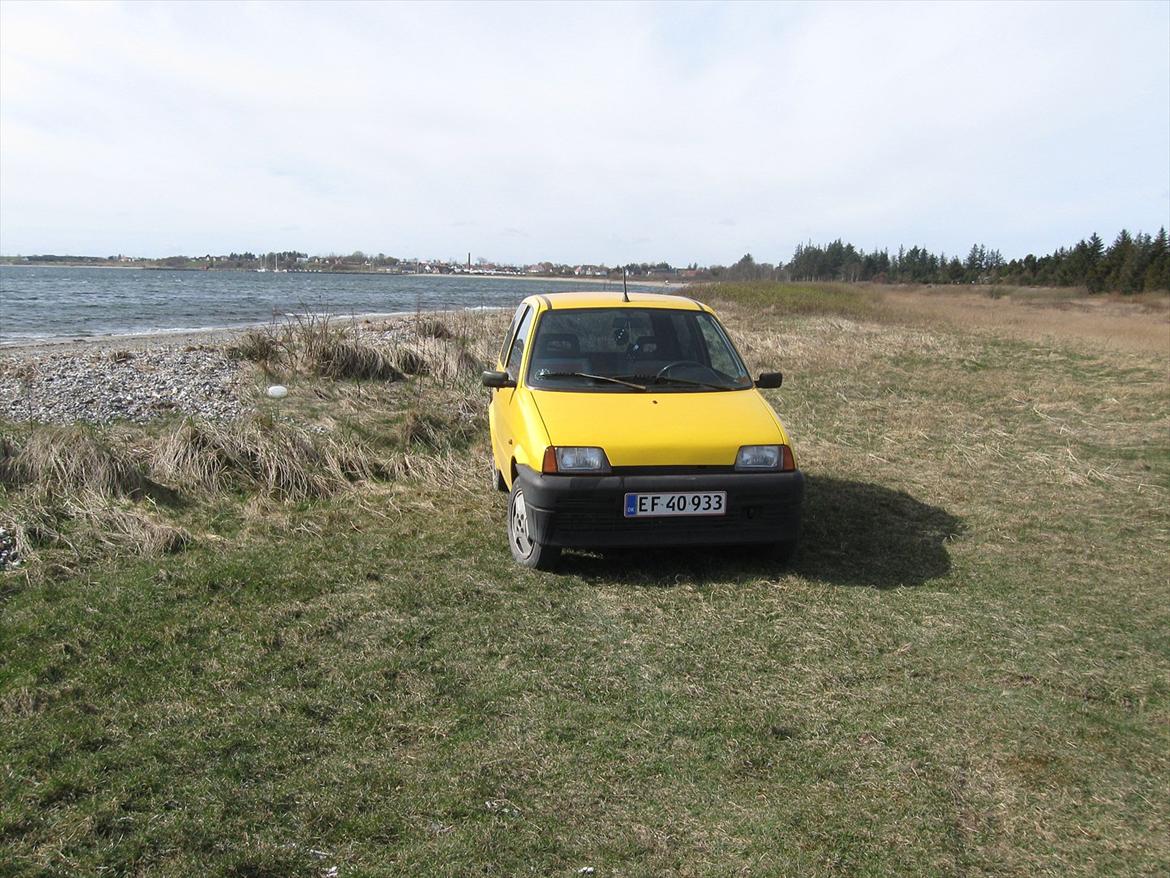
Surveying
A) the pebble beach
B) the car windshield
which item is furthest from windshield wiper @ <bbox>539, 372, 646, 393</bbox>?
the pebble beach

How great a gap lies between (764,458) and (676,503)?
25.9 inches

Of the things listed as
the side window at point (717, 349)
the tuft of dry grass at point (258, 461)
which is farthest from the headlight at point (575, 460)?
the tuft of dry grass at point (258, 461)

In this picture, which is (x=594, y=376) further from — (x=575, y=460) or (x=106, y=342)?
(x=106, y=342)

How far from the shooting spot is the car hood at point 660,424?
5285 mm

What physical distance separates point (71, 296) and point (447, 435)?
40173mm

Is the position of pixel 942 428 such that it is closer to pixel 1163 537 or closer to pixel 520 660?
pixel 1163 537

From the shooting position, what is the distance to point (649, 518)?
5227mm

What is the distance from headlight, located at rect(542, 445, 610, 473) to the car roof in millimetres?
1772

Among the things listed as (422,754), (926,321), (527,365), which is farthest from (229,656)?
(926,321)

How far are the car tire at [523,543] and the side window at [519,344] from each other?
1.15 m

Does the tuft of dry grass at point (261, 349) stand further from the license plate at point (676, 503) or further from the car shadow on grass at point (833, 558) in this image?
the license plate at point (676, 503)

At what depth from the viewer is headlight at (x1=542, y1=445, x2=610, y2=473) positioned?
17.2 ft

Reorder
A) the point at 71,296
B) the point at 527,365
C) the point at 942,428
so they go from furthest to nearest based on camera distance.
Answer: the point at 71,296 → the point at 942,428 → the point at 527,365

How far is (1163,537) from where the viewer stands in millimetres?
6629
